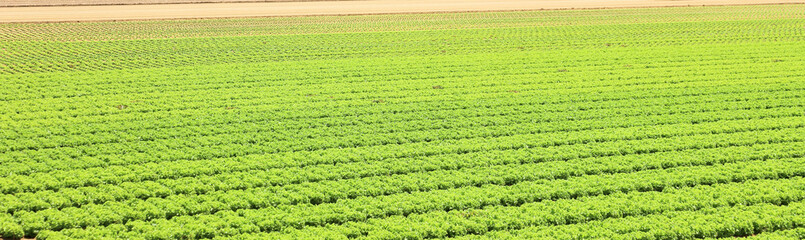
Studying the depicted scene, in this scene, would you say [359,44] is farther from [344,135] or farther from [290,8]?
[290,8]

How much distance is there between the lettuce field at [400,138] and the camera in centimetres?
1534

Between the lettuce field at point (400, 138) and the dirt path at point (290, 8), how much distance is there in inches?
378

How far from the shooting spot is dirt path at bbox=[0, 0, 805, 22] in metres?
46.3

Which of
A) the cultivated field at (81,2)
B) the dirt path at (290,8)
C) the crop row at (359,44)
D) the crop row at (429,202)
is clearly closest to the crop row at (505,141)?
the crop row at (429,202)

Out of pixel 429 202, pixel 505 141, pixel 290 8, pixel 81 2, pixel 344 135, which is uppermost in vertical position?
pixel 290 8

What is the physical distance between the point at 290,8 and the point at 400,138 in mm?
33757

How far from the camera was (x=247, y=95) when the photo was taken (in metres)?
25.7

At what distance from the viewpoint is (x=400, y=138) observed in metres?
20.8

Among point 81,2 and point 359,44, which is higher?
point 81,2

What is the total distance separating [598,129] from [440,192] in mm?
8274

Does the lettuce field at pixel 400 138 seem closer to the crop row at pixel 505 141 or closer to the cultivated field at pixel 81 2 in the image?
the crop row at pixel 505 141

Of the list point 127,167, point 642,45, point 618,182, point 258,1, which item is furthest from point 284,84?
point 258,1

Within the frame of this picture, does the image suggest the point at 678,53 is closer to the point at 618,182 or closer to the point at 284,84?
the point at 618,182

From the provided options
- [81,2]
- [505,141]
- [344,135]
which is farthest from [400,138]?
[81,2]
